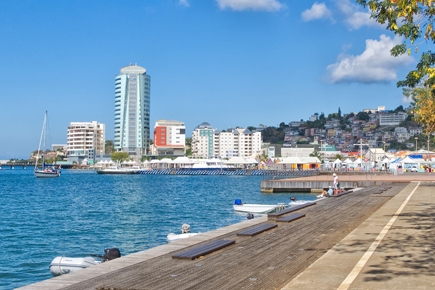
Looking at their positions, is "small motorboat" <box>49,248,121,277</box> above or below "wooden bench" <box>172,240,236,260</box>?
below

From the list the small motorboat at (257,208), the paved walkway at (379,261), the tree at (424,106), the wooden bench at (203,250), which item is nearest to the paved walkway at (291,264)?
the paved walkway at (379,261)

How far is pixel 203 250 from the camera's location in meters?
11.3

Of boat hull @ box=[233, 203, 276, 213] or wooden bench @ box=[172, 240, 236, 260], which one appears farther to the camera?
boat hull @ box=[233, 203, 276, 213]

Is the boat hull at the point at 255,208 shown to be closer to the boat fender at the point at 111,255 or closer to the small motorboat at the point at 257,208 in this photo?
the small motorboat at the point at 257,208

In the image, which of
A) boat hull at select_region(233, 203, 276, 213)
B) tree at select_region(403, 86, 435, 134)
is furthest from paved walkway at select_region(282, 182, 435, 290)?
boat hull at select_region(233, 203, 276, 213)

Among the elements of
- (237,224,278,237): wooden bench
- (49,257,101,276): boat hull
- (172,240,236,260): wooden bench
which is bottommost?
(49,257,101,276): boat hull

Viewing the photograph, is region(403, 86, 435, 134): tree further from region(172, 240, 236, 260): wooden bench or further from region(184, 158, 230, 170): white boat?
region(184, 158, 230, 170): white boat

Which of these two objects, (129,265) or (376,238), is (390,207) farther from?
(129,265)

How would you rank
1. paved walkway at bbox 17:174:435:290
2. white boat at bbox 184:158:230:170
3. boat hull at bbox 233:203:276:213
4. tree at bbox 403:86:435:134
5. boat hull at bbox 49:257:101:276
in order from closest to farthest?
paved walkway at bbox 17:174:435:290 → boat hull at bbox 49:257:101:276 → tree at bbox 403:86:435:134 → boat hull at bbox 233:203:276:213 → white boat at bbox 184:158:230:170

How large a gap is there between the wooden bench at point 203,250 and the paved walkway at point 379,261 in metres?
2.41

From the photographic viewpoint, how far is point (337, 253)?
11.0 meters

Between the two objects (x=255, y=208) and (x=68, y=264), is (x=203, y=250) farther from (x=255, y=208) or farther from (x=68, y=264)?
(x=255, y=208)

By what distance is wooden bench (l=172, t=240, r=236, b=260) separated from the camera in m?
10.7

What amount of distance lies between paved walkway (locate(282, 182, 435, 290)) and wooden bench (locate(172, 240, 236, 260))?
94.8 inches
